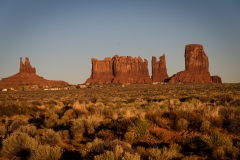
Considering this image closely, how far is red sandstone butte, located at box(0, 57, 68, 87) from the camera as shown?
420 ft

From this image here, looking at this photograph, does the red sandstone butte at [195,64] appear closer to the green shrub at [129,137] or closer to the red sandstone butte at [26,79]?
the red sandstone butte at [26,79]

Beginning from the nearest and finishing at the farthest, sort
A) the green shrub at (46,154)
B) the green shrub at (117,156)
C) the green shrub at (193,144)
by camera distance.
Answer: the green shrub at (117,156)
the green shrub at (46,154)
the green shrub at (193,144)

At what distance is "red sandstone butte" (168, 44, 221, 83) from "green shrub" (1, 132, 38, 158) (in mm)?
129762

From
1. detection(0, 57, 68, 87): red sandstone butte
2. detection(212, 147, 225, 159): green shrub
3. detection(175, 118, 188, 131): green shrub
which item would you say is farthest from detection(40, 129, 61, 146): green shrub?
detection(0, 57, 68, 87): red sandstone butte

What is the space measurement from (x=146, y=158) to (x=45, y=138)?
421cm

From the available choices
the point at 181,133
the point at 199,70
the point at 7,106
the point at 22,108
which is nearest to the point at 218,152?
the point at 181,133

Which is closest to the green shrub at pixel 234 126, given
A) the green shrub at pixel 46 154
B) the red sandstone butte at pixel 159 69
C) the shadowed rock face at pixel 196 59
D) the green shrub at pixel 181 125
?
the green shrub at pixel 181 125

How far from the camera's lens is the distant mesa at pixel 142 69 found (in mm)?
139750

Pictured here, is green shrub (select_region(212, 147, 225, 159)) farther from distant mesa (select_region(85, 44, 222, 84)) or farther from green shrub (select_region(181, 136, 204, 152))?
distant mesa (select_region(85, 44, 222, 84))

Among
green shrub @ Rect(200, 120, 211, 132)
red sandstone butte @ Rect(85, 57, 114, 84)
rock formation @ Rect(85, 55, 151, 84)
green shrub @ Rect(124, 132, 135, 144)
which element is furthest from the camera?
red sandstone butte @ Rect(85, 57, 114, 84)

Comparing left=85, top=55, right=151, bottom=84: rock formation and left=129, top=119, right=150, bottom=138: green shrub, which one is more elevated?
left=85, top=55, right=151, bottom=84: rock formation

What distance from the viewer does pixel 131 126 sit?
9.66 m

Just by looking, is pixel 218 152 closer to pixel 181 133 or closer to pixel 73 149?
pixel 181 133

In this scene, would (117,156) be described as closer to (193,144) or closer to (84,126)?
(193,144)
